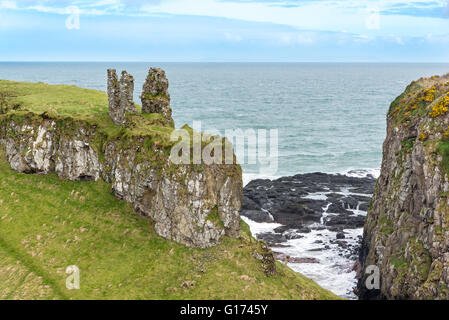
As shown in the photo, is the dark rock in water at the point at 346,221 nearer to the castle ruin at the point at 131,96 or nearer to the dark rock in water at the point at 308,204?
the dark rock in water at the point at 308,204

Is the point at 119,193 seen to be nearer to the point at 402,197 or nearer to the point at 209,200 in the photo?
the point at 209,200

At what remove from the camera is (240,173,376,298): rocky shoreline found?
56.8 metres

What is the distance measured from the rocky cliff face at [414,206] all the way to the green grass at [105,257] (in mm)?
6727

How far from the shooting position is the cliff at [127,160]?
1622 inches

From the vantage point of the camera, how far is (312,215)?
67.1 m

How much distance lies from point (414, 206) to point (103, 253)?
28.1 metres

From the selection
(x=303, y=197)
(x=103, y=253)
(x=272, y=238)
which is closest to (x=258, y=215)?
(x=272, y=238)

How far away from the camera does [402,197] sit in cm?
4284

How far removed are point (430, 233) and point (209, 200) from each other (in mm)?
18418

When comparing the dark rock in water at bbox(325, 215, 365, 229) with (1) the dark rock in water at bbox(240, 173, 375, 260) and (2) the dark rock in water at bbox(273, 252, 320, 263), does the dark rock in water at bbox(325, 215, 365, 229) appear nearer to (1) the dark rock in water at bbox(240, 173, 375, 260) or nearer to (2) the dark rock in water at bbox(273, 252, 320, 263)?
(1) the dark rock in water at bbox(240, 173, 375, 260)

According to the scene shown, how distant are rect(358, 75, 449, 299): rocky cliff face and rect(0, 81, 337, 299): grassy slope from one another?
6.85 m

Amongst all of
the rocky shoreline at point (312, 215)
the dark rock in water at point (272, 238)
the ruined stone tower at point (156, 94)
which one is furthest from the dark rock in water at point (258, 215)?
the ruined stone tower at point (156, 94)
